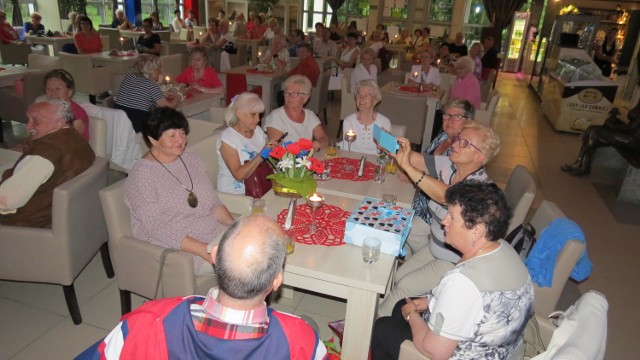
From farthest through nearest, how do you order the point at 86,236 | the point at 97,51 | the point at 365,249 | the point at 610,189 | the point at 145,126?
the point at 97,51
the point at 610,189
the point at 86,236
the point at 145,126
the point at 365,249

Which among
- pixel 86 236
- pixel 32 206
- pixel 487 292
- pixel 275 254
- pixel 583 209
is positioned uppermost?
pixel 275 254

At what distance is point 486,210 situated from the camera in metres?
1.71

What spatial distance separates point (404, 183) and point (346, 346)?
4.17 feet

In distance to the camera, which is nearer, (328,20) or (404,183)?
(404,183)

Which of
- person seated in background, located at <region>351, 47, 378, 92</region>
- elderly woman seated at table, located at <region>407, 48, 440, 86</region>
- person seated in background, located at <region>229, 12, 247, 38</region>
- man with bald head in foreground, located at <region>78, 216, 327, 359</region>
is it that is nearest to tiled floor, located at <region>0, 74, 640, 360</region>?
man with bald head in foreground, located at <region>78, 216, 327, 359</region>

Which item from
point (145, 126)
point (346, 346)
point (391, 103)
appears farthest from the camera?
point (391, 103)

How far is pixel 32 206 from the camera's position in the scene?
2523mm

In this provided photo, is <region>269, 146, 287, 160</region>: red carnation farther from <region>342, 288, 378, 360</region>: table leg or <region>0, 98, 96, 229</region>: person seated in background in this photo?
<region>0, 98, 96, 229</region>: person seated in background

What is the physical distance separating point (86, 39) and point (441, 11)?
38.0 feet

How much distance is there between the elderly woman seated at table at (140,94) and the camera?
15.0 feet

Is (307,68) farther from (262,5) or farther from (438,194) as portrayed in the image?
(262,5)

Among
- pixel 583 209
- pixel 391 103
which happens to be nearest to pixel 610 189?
pixel 583 209

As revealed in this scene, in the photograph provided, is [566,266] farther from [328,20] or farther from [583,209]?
[328,20]

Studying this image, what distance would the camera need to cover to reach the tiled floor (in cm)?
255
